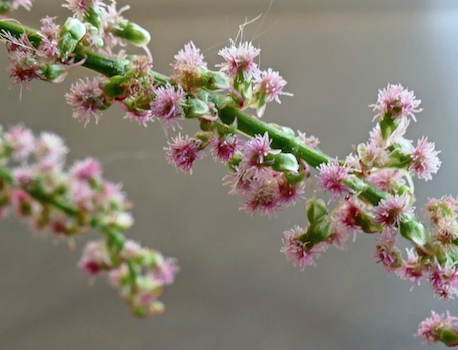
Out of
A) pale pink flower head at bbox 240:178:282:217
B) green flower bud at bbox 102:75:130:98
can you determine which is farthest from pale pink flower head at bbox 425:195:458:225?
green flower bud at bbox 102:75:130:98

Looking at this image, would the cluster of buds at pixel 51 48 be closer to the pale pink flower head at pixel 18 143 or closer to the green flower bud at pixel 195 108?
the green flower bud at pixel 195 108

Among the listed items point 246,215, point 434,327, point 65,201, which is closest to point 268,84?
point 434,327

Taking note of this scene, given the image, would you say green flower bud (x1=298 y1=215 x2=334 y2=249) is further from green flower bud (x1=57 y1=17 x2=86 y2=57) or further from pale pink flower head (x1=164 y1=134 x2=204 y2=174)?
green flower bud (x1=57 y1=17 x2=86 y2=57)

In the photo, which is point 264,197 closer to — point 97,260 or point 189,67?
point 189,67

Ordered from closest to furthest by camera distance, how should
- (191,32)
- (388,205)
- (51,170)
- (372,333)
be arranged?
1. (388,205)
2. (51,170)
3. (191,32)
4. (372,333)

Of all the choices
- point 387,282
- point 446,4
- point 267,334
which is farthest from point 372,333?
point 446,4

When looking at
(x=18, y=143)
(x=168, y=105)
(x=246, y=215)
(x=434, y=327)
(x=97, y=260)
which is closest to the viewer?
(x=168, y=105)

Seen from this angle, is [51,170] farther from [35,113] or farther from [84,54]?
[35,113]
